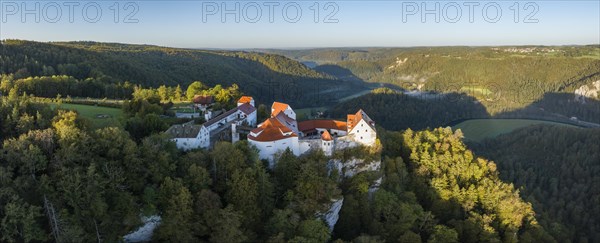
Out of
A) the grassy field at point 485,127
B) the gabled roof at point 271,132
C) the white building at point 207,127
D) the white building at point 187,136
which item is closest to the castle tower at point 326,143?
the gabled roof at point 271,132

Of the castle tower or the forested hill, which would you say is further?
the forested hill

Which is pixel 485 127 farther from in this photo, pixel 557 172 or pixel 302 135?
pixel 302 135

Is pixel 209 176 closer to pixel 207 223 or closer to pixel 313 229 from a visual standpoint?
pixel 207 223

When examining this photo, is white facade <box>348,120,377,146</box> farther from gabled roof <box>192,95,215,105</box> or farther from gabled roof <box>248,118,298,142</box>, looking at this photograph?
gabled roof <box>192,95,215,105</box>

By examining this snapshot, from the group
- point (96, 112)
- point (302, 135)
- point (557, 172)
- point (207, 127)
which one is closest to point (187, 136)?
point (207, 127)

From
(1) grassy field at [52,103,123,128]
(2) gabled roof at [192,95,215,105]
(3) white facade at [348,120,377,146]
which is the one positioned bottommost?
(3) white facade at [348,120,377,146]

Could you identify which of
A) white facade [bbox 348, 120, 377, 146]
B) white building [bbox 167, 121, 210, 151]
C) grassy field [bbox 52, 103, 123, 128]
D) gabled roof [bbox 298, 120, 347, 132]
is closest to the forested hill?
grassy field [bbox 52, 103, 123, 128]

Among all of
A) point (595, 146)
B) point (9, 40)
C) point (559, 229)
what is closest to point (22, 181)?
point (559, 229)
